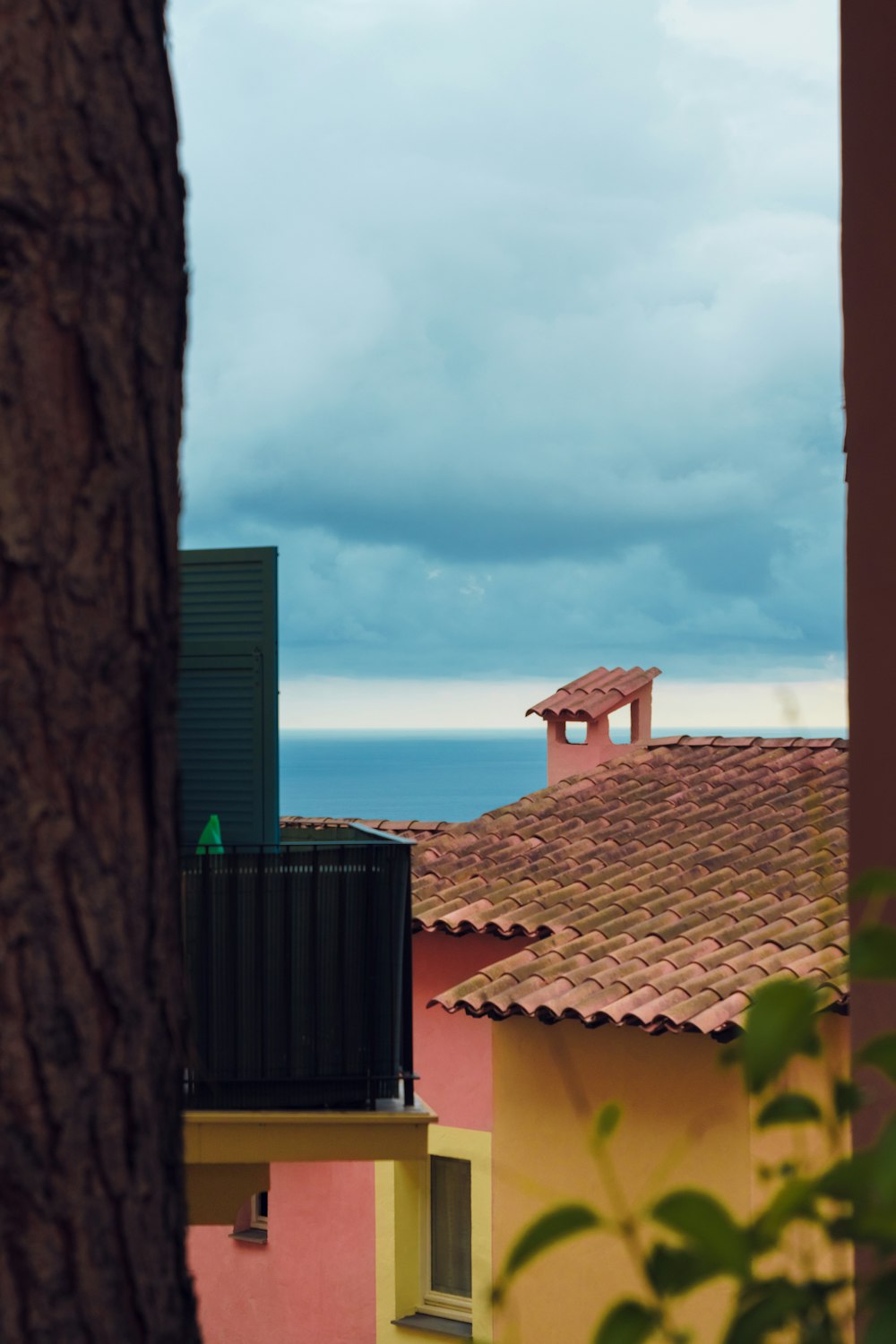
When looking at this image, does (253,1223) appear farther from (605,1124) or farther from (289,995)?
(605,1124)

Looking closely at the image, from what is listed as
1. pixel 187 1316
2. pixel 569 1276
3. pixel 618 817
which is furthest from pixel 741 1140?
pixel 187 1316

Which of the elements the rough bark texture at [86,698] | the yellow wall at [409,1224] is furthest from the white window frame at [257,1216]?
the rough bark texture at [86,698]

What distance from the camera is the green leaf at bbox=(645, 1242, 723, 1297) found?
36.7 inches

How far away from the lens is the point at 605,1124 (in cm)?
102

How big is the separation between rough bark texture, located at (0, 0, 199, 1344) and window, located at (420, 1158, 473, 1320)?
987 cm

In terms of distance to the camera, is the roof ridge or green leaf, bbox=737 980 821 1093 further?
the roof ridge

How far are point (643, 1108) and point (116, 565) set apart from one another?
7.85 meters

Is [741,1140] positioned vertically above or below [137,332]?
below

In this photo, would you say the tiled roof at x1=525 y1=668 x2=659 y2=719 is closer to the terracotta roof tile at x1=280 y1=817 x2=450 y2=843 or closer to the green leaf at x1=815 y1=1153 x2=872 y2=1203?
A: the terracotta roof tile at x1=280 y1=817 x2=450 y2=843

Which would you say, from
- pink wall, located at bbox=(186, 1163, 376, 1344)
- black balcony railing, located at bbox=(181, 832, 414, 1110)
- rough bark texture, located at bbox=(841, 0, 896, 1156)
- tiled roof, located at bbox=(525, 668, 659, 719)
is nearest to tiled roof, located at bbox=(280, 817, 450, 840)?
tiled roof, located at bbox=(525, 668, 659, 719)

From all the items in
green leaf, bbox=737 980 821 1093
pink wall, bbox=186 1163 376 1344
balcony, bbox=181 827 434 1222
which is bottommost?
pink wall, bbox=186 1163 376 1344

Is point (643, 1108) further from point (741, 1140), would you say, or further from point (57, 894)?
point (57, 894)

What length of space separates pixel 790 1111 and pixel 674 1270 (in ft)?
0.43

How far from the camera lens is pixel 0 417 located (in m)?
1.51
